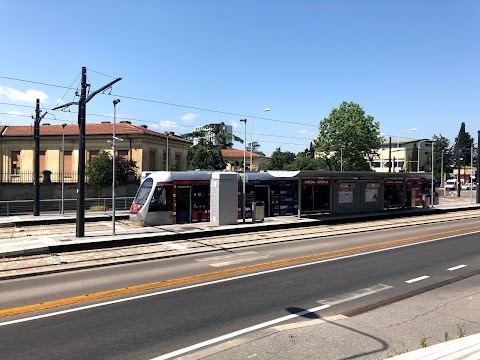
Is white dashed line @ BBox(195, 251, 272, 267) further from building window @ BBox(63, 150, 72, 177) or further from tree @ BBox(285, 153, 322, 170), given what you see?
tree @ BBox(285, 153, 322, 170)

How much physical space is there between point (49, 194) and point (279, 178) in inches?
851

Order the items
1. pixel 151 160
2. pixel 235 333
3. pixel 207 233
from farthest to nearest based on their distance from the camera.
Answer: pixel 151 160 → pixel 207 233 → pixel 235 333

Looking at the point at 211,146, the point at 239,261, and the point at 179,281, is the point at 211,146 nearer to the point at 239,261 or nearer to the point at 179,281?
the point at 239,261

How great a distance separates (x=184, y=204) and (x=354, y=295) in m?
14.2

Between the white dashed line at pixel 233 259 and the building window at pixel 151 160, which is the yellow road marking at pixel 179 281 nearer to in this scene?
the white dashed line at pixel 233 259

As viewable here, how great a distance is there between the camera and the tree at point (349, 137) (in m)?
64.1

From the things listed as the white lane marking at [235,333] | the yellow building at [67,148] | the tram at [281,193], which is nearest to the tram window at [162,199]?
the tram at [281,193]

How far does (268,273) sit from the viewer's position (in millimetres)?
11312

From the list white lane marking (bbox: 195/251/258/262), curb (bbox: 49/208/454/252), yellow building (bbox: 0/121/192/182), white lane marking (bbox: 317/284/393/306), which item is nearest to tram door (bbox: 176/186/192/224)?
curb (bbox: 49/208/454/252)

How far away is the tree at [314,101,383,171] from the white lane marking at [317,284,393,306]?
54.5 metres

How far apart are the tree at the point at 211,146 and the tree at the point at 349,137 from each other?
17.1 meters

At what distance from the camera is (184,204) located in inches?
872

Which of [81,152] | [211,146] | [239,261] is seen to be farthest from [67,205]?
[211,146]

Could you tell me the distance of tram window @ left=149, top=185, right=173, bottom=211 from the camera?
68.7ft
